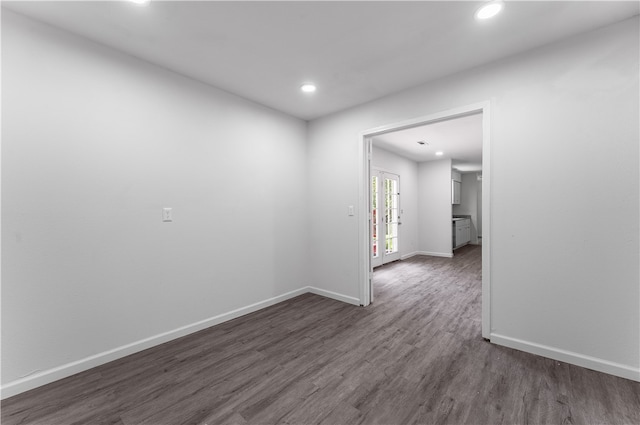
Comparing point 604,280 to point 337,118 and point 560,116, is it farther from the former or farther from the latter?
point 337,118

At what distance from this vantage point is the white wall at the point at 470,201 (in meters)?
9.41

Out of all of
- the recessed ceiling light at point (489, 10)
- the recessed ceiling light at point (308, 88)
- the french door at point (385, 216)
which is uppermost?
the recessed ceiling light at point (489, 10)

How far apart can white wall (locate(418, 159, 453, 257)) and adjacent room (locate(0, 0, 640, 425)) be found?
13.4 feet

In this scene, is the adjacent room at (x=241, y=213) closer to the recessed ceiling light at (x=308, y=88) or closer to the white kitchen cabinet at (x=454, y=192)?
the recessed ceiling light at (x=308, y=88)

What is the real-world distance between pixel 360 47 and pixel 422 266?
4.81 meters

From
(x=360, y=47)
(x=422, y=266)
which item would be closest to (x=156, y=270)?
(x=360, y=47)

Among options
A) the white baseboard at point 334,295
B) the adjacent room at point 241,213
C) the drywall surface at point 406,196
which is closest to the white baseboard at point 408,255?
the drywall surface at point 406,196

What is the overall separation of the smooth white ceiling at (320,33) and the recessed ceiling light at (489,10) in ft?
0.15

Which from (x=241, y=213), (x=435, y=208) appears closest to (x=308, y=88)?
(x=241, y=213)

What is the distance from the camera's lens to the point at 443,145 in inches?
218

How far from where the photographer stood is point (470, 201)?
9523mm

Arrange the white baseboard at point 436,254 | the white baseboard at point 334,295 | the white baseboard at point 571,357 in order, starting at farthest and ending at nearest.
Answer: the white baseboard at point 436,254 → the white baseboard at point 334,295 → the white baseboard at point 571,357

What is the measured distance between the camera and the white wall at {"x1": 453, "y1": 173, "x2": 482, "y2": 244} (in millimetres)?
9414

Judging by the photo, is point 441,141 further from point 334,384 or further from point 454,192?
point 334,384
